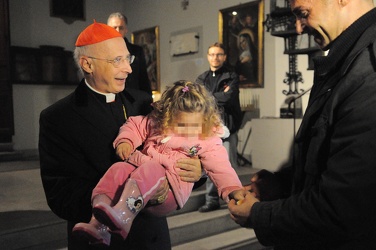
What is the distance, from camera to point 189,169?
1.64 meters

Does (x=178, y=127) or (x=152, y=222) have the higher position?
(x=178, y=127)

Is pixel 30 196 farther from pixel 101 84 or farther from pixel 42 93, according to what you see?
pixel 42 93

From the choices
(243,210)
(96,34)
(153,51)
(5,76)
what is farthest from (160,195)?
(153,51)

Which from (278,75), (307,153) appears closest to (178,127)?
(307,153)

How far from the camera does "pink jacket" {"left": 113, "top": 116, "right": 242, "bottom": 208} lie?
1633mm

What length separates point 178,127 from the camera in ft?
5.60

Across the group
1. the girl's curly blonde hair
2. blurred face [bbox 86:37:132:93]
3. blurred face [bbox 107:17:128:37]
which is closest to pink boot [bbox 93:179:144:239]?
the girl's curly blonde hair

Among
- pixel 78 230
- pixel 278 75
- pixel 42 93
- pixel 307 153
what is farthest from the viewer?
pixel 42 93

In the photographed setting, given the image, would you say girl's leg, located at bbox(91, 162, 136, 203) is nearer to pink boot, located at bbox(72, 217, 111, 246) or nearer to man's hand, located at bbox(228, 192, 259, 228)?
pink boot, located at bbox(72, 217, 111, 246)

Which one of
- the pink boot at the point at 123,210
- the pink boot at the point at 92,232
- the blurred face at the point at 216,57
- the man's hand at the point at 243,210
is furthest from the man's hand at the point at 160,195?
the blurred face at the point at 216,57

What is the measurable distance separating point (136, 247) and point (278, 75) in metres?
5.21

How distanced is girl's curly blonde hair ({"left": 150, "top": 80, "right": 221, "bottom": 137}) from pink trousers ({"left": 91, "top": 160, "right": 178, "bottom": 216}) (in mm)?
209

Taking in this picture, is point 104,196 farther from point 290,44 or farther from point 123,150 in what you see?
point 290,44

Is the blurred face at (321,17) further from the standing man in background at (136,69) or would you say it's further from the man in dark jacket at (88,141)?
the standing man in background at (136,69)
